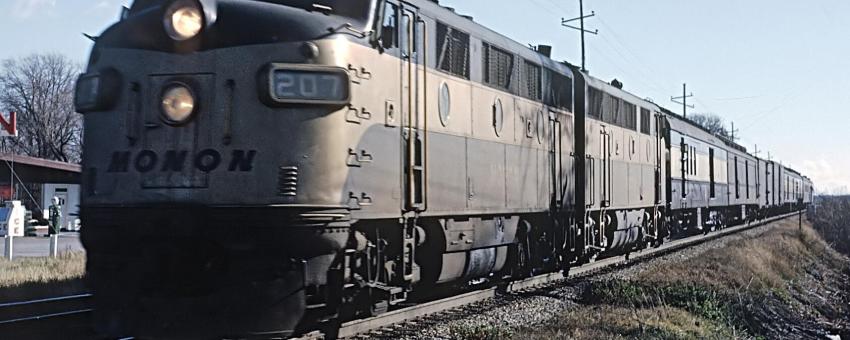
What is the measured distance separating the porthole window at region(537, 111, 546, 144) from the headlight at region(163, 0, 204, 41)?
23.6 feet

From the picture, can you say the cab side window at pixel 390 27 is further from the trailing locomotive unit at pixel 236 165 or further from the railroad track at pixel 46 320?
the railroad track at pixel 46 320

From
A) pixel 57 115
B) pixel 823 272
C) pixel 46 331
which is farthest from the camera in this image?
pixel 57 115

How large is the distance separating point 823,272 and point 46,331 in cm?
2603

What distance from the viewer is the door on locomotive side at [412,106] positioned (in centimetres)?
909

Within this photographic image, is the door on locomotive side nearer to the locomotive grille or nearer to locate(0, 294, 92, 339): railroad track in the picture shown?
the locomotive grille

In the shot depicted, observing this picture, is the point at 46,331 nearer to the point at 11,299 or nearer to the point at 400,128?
the point at 11,299

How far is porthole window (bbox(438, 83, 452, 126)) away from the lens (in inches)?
395

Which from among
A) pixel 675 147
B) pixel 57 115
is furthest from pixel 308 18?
pixel 57 115

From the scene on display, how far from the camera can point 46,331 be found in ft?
31.4

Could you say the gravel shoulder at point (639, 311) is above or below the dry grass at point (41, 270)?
below

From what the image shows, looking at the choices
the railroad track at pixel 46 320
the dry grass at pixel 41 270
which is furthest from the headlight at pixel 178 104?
the dry grass at pixel 41 270

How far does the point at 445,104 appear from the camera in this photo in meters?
10.1

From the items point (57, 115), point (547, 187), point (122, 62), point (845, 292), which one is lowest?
point (845, 292)

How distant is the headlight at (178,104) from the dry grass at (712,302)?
442 centimetres
